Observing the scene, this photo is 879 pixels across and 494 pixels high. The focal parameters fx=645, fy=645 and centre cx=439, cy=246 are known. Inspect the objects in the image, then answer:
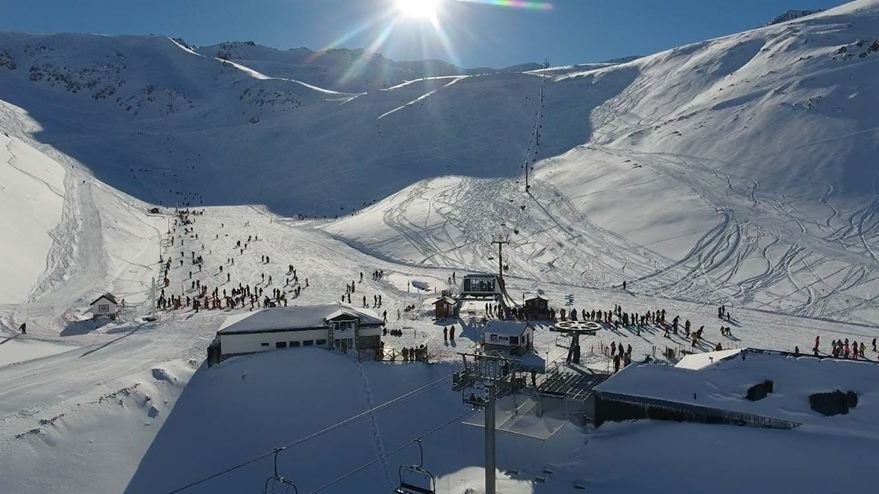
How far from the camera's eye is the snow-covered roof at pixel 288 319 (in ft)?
77.6

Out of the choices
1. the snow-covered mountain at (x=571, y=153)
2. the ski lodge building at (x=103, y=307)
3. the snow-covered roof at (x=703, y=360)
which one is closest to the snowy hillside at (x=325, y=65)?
the snow-covered mountain at (x=571, y=153)

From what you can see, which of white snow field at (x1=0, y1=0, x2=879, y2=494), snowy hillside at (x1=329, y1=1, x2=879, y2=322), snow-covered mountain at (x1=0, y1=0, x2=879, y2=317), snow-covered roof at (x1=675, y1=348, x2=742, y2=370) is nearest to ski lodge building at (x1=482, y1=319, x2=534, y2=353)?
white snow field at (x1=0, y1=0, x2=879, y2=494)

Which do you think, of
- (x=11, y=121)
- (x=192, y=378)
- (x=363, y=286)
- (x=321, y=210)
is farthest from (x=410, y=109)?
(x=192, y=378)

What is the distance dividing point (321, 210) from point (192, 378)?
48.1 meters

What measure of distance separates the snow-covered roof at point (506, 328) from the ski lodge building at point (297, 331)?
441 cm

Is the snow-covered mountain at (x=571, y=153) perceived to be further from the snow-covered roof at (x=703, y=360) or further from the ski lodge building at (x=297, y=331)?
the ski lodge building at (x=297, y=331)

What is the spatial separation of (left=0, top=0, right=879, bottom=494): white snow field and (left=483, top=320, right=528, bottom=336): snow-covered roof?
187cm

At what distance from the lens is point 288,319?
24516 mm

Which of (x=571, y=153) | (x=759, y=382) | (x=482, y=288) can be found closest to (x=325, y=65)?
(x=571, y=153)

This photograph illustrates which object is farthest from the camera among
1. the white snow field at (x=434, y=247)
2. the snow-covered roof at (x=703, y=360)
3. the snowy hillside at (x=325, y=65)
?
the snowy hillside at (x=325, y=65)

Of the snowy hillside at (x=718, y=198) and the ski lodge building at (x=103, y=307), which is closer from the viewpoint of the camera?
the ski lodge building at (x=103, y=307)

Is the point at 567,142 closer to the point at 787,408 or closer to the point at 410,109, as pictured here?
the point at 410,109

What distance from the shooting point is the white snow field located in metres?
18.0

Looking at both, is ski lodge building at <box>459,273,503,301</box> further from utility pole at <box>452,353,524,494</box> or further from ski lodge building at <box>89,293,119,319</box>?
utility pole at <box>452,353,524,494</box>
